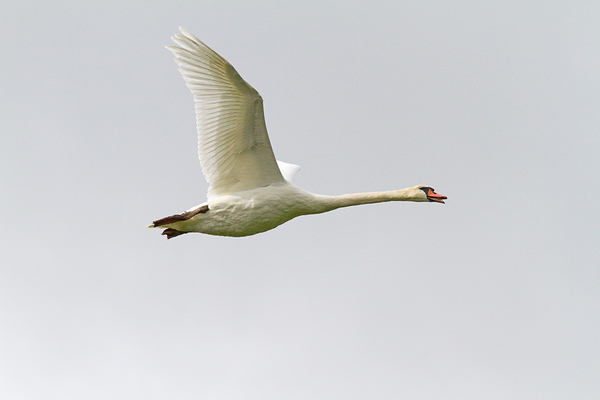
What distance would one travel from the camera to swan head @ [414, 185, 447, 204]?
16562 mm

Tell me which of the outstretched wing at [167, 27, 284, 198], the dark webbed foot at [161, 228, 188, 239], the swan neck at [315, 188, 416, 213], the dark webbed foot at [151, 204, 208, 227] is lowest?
the dark webbed foot at [161, 228, 188, 239]

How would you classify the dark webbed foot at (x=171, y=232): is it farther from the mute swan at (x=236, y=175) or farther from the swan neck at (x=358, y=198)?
the swan neck at (x=358, y=198)

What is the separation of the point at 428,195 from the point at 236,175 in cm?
421

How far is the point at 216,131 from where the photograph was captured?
15.1 meters

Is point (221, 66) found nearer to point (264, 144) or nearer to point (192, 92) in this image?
point (192, 92)

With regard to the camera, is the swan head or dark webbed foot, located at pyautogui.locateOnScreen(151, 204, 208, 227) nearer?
dark webbed foot, located at pyautogui.locateOnScreen(151, 204, 208, 227)

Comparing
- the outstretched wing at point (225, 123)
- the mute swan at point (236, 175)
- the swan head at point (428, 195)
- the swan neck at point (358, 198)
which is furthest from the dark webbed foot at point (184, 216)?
the swan head at point (428, 195)

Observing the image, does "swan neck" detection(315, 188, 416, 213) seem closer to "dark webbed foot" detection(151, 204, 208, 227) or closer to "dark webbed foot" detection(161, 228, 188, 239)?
"dark webbed foot" detection(151, 204, 208, 227)

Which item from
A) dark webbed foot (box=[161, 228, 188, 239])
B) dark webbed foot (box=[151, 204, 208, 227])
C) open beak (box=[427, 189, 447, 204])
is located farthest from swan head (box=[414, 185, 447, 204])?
dark webbed foot (box=[161, 228, 188, 239])

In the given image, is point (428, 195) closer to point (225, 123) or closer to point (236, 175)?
point (236, 175)

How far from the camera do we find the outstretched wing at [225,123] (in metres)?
14.1

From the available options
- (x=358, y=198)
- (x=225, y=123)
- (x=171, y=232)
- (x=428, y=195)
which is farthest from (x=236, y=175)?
(x=428, y=195)

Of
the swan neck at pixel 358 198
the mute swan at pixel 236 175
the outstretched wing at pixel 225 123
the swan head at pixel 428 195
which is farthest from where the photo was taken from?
the swan head at pixel 428 195

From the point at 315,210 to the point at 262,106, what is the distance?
2.64 meters
